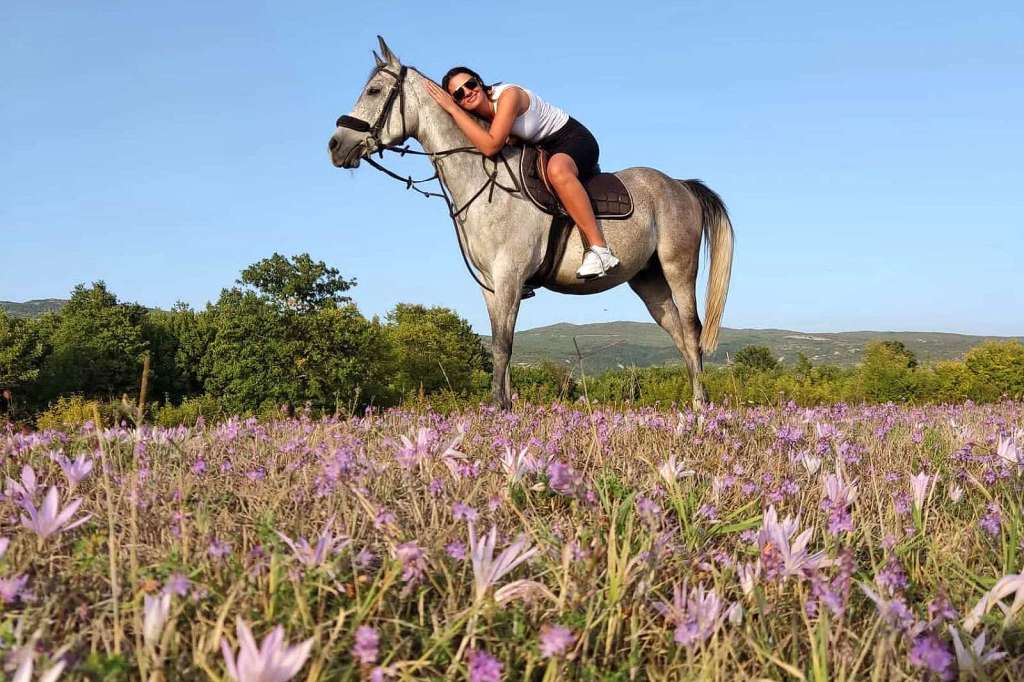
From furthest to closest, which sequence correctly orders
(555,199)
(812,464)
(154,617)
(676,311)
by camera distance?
(676,311)
(555,199)
(812,464)
(154,617)

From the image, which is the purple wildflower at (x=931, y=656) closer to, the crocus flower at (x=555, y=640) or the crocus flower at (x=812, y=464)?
the crocus flower at (x=555, y=640)

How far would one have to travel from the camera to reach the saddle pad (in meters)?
7.19

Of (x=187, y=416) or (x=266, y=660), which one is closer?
(x=266, y=660)

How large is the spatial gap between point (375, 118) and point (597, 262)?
2.74m

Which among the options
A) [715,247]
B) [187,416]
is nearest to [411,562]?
[187,416]

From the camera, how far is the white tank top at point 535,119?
7203mm

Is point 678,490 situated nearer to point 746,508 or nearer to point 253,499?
point 746,508

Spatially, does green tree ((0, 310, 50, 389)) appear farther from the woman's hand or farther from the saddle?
the saddle

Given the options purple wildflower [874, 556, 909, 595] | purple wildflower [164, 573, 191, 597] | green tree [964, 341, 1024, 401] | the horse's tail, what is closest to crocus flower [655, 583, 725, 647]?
purple wildflower [874, 556, 909, 595]

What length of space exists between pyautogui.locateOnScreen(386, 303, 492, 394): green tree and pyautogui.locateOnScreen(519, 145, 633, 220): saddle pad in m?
44.6

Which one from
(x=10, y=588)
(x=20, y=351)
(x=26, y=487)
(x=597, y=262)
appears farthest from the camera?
(x=20, y=351)

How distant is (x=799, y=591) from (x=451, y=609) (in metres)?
0.85

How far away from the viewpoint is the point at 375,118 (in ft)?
24.0

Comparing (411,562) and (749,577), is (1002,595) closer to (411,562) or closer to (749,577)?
(749,577)
